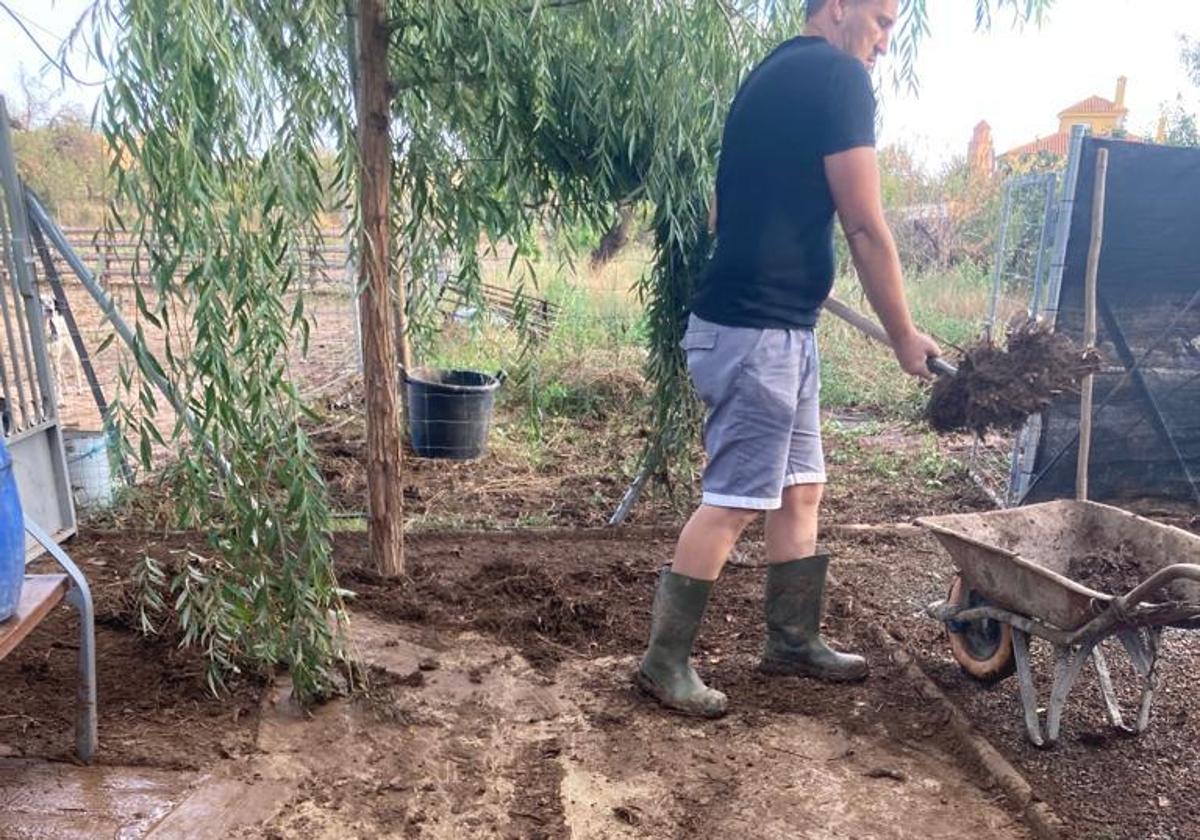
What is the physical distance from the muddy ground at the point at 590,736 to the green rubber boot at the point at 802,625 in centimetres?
6

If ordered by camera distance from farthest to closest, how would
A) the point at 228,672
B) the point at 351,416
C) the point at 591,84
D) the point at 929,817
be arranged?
1. the point at 351,416
2. the point at 591,84
3. the point at 228,672
4. the point at 929,817

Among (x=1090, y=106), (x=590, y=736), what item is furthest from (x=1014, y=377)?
(x=1090, y=106)

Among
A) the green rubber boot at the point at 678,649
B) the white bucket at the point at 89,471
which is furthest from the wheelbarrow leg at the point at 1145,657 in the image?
the white bucket at the point at 89,471

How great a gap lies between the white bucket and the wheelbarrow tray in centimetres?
391

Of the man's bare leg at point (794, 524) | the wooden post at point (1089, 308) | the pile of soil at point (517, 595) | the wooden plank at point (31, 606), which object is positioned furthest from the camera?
the wooden post at point (1089, 308)

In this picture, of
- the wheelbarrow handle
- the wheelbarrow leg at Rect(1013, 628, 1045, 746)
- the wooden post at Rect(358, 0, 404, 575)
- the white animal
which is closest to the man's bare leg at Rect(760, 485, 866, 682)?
the wheelbarrow leg at Rect(1013, 628, 1045, 746)

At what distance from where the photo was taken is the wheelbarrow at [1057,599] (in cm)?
221

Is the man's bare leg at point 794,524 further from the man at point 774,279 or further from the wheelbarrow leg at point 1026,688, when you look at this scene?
the wheelbarrow leg at point 1026,688

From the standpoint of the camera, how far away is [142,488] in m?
4.46

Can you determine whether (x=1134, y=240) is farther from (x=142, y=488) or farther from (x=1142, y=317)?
(x=142, y=488)

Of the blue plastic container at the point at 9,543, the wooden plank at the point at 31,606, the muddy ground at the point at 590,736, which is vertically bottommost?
the muddy ground at the point at 590,736

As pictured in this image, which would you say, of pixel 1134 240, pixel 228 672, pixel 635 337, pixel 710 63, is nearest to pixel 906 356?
pixel 710 63

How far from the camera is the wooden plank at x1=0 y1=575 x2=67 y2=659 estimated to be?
6.36ft

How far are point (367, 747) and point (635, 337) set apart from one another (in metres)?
5.50
